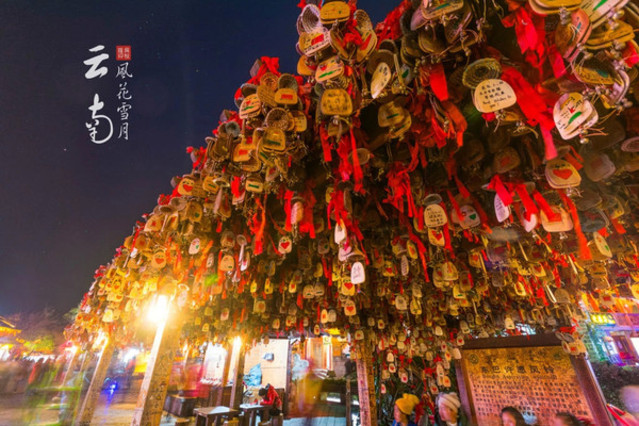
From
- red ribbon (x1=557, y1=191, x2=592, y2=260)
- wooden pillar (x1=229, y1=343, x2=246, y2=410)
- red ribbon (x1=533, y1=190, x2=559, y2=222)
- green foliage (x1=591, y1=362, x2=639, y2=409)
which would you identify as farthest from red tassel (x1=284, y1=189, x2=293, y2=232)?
green foliage (x1=591, y1=362, x2=639, y2=409)

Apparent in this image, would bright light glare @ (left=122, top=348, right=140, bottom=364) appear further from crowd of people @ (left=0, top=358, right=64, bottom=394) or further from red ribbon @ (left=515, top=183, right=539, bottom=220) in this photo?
red ribbon @ (left=515, top=183, right=539, bottom=220)

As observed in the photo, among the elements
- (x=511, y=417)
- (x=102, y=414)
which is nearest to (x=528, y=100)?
(x=511, y=417)

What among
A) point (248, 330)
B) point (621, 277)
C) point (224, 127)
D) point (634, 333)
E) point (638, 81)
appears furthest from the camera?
point (634, 333)

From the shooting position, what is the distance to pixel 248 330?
8.70 metres

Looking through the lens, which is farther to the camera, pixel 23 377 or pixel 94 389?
pixel 23 377

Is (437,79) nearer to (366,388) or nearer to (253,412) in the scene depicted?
(366,388)

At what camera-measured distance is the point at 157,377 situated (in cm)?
495

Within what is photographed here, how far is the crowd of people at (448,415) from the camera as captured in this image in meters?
6.80

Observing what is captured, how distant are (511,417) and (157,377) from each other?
9.57 metres

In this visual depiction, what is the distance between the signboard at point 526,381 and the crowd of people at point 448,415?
23cm

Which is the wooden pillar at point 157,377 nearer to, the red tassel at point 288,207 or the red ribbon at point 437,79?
the red tassel at point 288,207

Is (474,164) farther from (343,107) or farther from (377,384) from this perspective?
(377,384)

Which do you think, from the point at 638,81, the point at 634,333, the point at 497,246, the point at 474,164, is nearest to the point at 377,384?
the point at 497,246

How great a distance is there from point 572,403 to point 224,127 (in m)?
10.8
